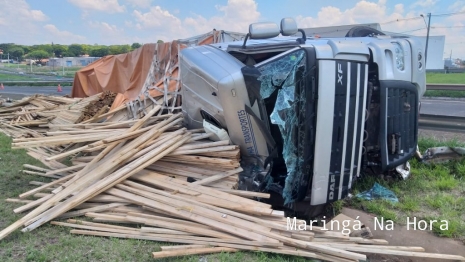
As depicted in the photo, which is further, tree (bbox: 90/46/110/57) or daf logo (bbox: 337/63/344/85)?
tree (bbox: 90/46/110/57)

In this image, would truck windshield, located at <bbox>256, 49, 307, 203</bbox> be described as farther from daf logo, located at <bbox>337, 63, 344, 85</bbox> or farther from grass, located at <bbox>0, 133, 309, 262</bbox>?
grass, located at <bbox>0, 133, 309, 262</bbox>

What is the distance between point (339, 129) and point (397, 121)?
0.92 m

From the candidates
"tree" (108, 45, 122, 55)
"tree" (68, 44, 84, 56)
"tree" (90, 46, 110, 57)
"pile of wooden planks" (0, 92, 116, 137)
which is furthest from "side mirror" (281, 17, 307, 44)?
"tree" (68, 44, 84, 56)

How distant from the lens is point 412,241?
366 centimetres

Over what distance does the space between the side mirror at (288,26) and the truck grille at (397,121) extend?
110 cm

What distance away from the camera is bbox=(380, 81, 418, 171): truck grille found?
3.98 m

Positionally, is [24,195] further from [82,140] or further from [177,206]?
[177,206]

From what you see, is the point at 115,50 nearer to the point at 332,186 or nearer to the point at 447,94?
the point at 447,94

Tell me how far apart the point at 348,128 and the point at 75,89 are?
9417mm

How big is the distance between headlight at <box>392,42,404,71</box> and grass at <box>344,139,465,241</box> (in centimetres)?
154

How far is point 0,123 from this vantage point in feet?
27.9

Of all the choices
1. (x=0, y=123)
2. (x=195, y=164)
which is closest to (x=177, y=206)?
(x=195, y=164)

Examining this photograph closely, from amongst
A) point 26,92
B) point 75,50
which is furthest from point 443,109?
point 75,50

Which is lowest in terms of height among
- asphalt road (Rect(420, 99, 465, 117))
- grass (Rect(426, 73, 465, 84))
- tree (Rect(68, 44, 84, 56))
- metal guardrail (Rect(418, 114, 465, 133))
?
asphalt road (Rect(420, 99, 465, 117))
